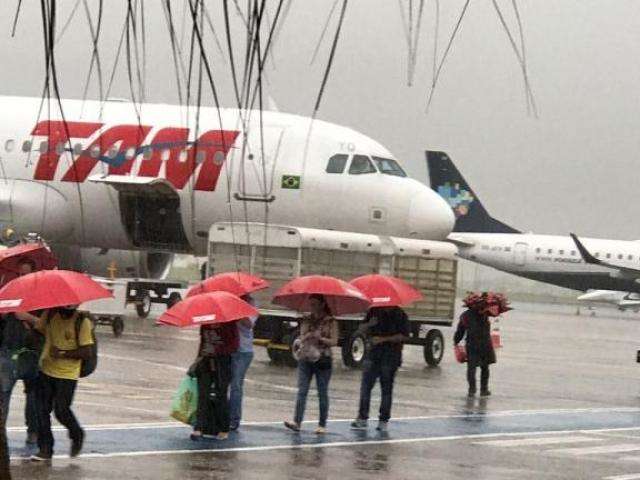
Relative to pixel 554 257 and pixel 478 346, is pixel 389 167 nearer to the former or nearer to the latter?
pixel 478 346

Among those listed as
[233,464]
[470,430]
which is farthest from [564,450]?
[233,464]

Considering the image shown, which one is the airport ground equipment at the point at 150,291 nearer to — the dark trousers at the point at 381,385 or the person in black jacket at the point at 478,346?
the person in black jacket at the point at 478,346

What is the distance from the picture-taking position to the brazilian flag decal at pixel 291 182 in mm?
34062

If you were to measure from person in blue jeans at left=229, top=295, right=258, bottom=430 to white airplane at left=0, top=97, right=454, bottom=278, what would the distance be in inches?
596

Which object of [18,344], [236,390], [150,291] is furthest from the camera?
[150,291]

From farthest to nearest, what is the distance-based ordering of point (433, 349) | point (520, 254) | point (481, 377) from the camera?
point (520, 254) < point (433, 349) < point (481, 377)

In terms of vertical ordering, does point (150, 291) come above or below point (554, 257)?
below

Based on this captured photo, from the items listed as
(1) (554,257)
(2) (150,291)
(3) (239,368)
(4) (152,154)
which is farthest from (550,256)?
(3) (239,368)

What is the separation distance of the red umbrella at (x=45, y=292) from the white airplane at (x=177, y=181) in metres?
18.8

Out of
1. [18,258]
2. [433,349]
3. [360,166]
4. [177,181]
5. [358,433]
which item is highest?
[360,166]

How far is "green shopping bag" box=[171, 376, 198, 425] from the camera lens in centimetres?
1650

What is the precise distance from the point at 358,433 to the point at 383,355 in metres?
1.01

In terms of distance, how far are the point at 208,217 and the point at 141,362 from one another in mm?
8960

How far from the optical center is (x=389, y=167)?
35.7 metres
